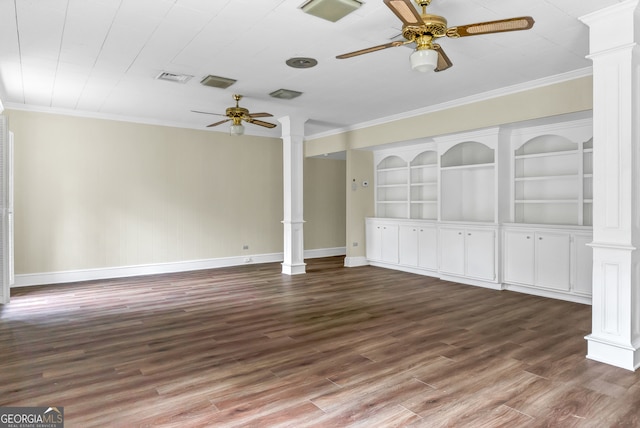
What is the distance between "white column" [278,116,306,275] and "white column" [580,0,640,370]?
4.72 meters

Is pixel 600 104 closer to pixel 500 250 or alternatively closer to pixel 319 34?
pixel 319 34

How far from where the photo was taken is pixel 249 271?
24.8 feet

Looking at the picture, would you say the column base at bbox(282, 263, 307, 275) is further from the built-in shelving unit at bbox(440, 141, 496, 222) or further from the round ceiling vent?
the round ceiling vent

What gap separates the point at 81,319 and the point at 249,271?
339 cm

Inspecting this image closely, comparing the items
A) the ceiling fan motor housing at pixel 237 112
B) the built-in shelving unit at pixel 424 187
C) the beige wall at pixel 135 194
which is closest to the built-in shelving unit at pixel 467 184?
the built-in shelving unit at pixel 424 187

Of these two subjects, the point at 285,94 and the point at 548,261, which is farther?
the point at 285,94

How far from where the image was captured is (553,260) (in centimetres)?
529

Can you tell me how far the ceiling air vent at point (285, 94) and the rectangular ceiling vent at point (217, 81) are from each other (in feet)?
2.22

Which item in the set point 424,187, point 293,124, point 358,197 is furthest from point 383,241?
point 293,124

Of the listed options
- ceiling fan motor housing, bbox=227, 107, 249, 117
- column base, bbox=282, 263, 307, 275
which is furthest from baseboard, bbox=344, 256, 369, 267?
ceiling fan motor housing, bbox=227, 107, 249, 117

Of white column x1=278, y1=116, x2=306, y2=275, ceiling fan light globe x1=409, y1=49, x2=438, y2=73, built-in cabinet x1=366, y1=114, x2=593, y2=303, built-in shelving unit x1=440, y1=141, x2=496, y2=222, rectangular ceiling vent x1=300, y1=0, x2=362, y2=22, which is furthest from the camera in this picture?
white column x1=278, y1=116, x2=306, y2=275

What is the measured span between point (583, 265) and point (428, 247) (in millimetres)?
2463

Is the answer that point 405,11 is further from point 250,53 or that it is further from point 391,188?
point 391,188

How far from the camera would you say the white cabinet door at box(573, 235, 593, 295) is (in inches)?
195
